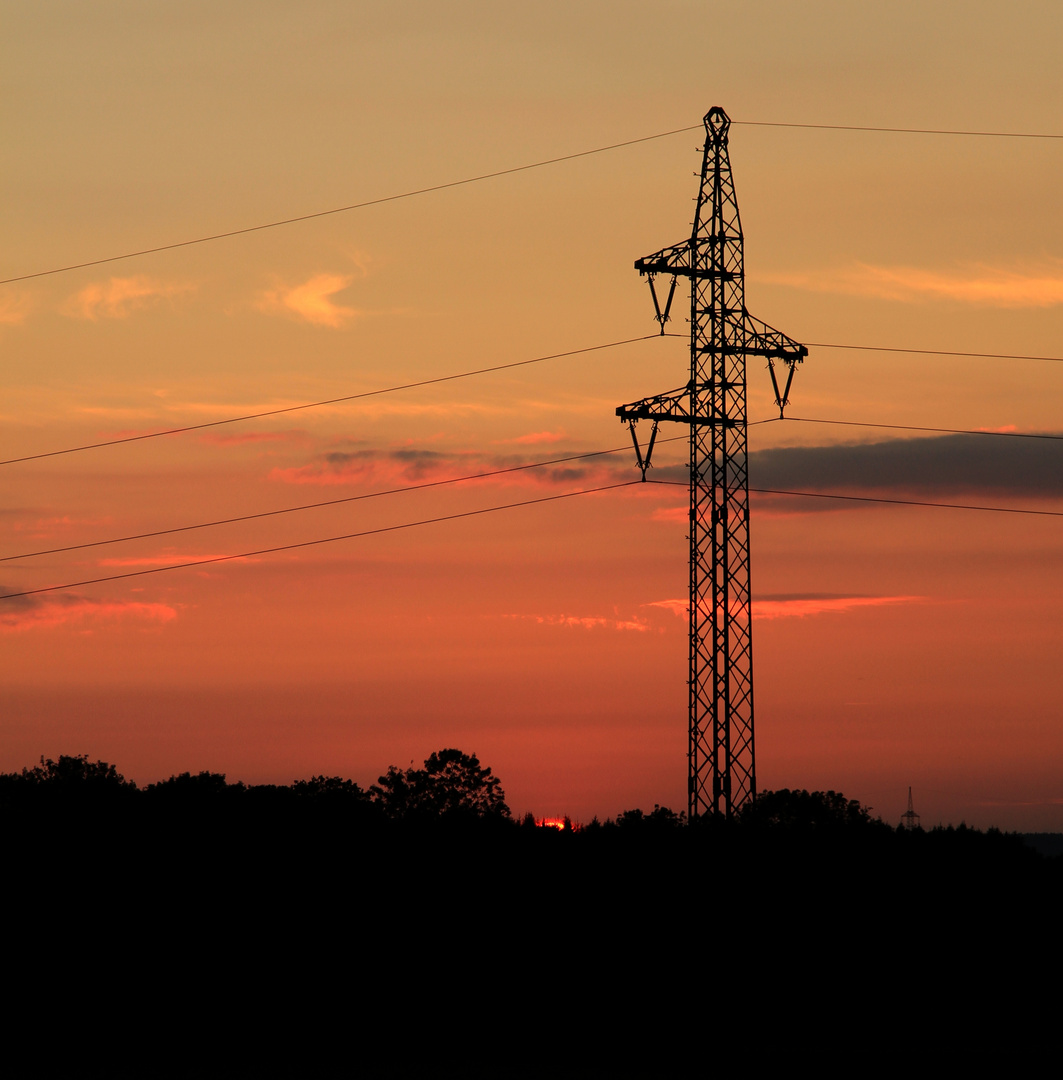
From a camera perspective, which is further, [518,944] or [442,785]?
[442,785]

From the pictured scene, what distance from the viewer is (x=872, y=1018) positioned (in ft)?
162

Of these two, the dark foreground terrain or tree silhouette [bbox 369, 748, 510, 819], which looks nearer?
the dark foreground terrain

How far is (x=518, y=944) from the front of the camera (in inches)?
2083

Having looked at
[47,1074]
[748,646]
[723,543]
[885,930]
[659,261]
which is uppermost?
[659,261]

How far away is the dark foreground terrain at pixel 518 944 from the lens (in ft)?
154

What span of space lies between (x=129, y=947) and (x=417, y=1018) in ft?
33.6

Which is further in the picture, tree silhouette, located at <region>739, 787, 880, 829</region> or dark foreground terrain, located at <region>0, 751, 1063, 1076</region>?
tree silhouette, located at <region>739, 787, 880, 829</region>

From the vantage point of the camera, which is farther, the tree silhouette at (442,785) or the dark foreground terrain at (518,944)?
the tree silhouette at (442,785)

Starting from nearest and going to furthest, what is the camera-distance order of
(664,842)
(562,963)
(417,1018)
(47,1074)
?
(47,1074), (417,1018), (562,963), (664,842)

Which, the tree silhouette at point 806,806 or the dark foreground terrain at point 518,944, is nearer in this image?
the dark foreground terrain at point 518,944

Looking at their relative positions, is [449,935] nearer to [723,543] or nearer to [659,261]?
[723,543]

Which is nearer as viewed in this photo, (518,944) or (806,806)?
(518,944)

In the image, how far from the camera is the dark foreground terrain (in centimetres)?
4688

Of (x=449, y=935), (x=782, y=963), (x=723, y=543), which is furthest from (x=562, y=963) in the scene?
(x=723, y=543)
